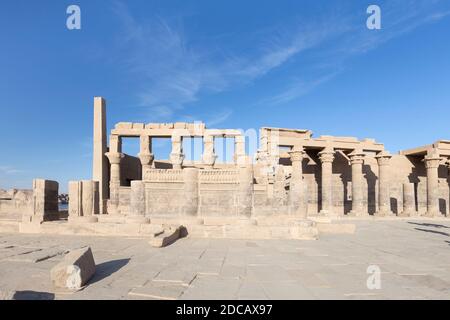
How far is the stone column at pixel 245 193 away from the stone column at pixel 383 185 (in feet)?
46.9

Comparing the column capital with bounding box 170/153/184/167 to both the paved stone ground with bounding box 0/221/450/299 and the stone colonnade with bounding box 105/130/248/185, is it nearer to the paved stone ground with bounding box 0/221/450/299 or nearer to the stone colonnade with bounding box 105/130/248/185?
the stone colonnade with bounding box 105/130/248/185

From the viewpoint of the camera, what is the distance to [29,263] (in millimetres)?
5602

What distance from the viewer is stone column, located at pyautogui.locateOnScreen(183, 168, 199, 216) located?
14.1m

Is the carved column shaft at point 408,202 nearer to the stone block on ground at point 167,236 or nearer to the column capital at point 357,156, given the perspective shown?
the column capital at point 357,156

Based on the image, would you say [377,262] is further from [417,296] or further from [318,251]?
[417,296]

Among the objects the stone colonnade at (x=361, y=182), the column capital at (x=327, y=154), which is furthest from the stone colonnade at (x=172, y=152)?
the column capital at (x=327, y=154)

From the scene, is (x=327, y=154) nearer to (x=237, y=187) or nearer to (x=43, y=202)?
(x=237, y=187)

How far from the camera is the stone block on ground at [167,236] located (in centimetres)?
760

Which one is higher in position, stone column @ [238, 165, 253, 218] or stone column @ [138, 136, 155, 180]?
stone column @ [138, 136, 155, 180]

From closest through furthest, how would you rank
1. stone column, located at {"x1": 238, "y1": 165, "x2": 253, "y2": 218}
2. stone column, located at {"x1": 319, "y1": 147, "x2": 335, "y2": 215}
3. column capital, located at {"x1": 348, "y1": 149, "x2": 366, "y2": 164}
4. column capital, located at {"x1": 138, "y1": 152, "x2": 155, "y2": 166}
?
1. stone column, located at {"x1": 238, "y1": 165, "x2": 253, "y2": 218}
2. column capital, located at {"x1": 138, "y1": 152, "x2": 155, "y2": 166}
3. stone column, located at {"x1": 319, "y1": 147, "x2": 335, "y2": 215}
4. column capital, located at {"x1": 348, "y1": 149, "x2": 366, "y2": 164}

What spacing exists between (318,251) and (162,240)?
4.02m

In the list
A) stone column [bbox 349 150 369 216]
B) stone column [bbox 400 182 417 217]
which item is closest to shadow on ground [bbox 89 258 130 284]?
stone column [bbox 349 150 369 216]

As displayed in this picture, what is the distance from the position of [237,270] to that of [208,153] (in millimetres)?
14872

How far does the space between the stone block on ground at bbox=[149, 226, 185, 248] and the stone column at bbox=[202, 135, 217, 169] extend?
32.4ft
